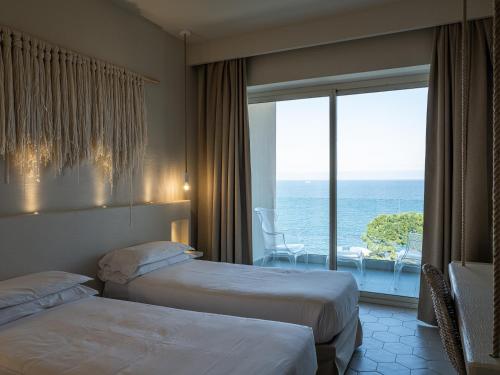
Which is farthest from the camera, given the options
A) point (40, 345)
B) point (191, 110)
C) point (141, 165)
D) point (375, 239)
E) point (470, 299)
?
point (191, 110)

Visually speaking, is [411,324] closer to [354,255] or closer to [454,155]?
[354,255]

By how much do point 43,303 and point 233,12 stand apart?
2.97 m

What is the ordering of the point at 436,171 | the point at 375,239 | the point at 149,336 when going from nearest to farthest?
the point at 149,336 → the point at 436,171 → the point at 375,239

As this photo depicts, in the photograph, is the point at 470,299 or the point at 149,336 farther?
the point at 149,336

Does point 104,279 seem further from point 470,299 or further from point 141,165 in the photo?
point 470,299

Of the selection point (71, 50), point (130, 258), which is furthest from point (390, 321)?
point (71, 50)

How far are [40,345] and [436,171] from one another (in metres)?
3.32

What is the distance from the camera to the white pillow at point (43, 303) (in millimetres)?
2018

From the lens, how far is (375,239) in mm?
4109

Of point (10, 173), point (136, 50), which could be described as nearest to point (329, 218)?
point (136, 50)

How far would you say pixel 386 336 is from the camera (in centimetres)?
319

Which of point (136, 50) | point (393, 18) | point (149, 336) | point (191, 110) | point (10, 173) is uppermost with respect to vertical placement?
point (393, 18)

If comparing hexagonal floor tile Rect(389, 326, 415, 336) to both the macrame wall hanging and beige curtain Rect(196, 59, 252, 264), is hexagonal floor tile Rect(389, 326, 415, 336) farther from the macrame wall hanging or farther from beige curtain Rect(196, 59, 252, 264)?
the macrame wall hanging

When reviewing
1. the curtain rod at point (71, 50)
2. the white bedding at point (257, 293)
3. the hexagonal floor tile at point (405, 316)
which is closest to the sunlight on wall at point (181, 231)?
the white bedding at point (257, 293)
